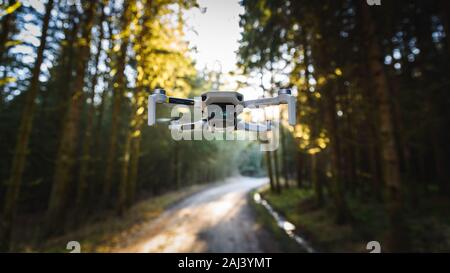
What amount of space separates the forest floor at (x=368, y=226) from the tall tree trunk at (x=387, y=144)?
57cm

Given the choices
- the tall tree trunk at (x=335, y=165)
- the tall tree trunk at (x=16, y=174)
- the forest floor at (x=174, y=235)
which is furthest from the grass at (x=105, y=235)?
the tall tree trunk at (x=335, y=165)

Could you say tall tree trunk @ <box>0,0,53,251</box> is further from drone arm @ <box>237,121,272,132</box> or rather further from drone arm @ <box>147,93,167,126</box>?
drone arm @ <box>237,121,272,132</box>

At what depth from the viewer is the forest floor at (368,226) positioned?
7.76 metres

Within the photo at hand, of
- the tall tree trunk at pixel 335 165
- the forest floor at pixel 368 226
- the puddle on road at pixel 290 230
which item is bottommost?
the puddle on road at pixel 290 230

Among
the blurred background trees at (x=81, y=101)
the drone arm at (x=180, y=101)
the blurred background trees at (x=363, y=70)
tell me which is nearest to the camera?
the drone arm at (x=180, y=101)

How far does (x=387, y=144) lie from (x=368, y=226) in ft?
14.7

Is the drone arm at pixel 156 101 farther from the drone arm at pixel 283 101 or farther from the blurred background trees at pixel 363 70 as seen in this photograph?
the blurred background trees at pixel 363 70

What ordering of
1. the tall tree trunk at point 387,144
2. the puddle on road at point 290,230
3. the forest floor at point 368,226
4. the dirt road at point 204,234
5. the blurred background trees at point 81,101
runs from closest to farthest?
1. the blurred background trees at point 81,101
2. the tall tree trunk at point 387,144
3. the forest floor at point 368,226
4. the puddle on road at point 290,230
5. the dirt road at point 204,234

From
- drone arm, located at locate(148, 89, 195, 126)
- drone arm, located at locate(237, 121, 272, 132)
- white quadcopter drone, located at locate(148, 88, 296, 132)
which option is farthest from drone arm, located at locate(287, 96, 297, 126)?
drone arm, located at locate(148, 89, 195, 126)

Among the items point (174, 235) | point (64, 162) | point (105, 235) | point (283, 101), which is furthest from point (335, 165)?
point (64, 162)

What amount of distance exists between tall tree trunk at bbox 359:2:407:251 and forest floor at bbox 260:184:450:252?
573 millimetres

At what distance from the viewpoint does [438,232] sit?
824cm

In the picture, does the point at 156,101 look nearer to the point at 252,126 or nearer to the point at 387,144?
the point at 252,126
